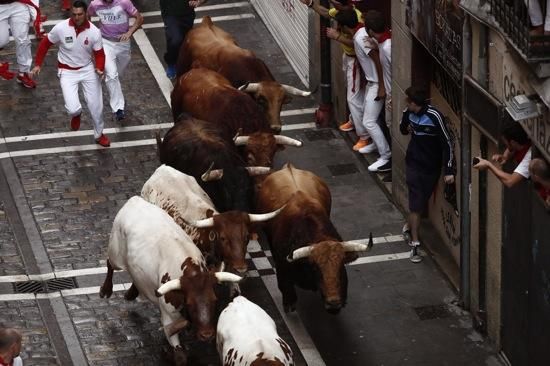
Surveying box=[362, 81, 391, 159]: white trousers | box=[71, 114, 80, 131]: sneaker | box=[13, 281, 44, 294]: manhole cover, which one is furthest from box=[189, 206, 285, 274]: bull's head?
box=[71, 114, 80, 131]: sneaker

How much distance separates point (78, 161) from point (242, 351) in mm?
8241

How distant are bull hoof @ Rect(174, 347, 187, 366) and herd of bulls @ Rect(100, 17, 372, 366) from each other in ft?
0.05

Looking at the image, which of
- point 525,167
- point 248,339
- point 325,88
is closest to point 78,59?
point 325,88

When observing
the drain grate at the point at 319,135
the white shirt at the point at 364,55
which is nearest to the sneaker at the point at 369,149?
the drain grate at the point at 319,135

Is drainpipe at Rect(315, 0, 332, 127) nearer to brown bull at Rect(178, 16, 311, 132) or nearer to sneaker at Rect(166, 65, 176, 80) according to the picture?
brown bull at Rect(178, 16, 311, 132)

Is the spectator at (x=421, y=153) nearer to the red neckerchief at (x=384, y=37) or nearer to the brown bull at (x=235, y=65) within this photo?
the red neckerchief at (x=384, y=37)

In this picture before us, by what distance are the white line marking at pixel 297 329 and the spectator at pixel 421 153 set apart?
1891mm

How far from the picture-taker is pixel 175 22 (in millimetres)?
24484

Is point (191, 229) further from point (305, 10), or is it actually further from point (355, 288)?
point (305, 10)

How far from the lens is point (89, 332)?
56.4 ft

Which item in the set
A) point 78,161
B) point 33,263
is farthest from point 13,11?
point 33,263

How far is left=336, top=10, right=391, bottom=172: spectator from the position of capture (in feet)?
67.2

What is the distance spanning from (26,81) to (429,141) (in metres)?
9.23

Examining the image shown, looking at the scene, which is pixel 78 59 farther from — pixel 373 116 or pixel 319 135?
pixel 373 116
